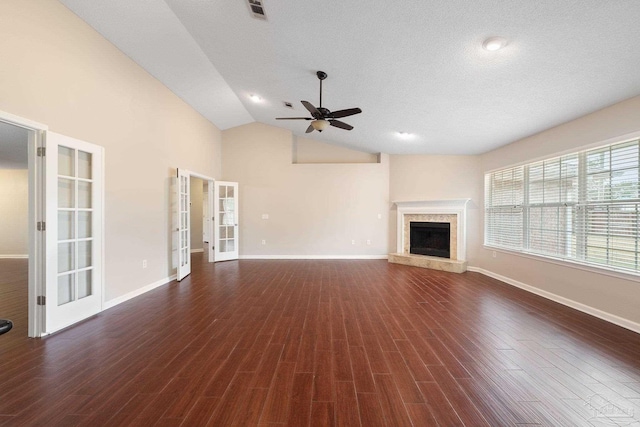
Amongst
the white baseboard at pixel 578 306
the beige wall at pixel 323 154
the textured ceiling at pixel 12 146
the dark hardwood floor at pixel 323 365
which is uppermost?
the beige wall at pixel 323 154

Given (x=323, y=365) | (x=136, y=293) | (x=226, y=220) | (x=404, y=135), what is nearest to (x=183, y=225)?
(x=136, y=293)

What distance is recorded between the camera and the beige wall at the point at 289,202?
22.5 feet

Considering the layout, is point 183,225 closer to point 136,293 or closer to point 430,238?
point 136,293

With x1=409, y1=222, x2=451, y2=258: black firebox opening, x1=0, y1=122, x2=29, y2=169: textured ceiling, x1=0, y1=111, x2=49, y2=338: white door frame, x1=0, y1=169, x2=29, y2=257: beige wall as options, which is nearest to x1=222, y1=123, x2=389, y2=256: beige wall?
x1=409, y1=222, x2=451, y2=258: black firebox opening

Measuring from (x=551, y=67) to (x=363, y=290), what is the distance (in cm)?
356

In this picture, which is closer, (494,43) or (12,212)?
(494,43)

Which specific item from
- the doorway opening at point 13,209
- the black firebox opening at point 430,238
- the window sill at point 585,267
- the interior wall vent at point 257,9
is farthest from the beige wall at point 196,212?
Result: the window sill at point 585,267

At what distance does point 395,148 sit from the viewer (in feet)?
20.5

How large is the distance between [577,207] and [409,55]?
316 centimetres

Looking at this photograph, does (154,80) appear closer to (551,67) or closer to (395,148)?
(395,148)

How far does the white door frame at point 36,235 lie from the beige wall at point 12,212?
6606 millimetres

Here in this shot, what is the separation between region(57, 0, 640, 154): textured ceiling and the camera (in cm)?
222

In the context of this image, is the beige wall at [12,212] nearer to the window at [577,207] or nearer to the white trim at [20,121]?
the white trim at [20,121]

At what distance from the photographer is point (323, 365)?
2088 mm
